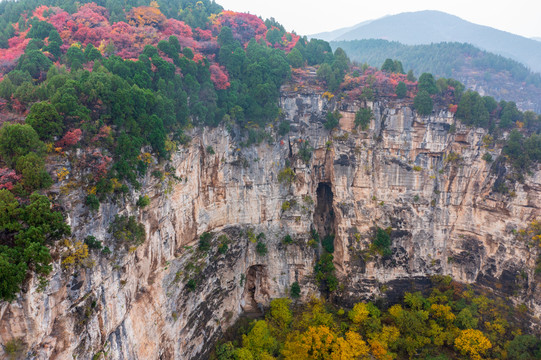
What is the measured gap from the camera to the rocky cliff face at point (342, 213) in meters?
23.2

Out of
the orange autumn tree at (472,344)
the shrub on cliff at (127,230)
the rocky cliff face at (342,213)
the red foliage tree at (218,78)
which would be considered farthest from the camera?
the red foliage tree at (218,78)

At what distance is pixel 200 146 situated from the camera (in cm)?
2394

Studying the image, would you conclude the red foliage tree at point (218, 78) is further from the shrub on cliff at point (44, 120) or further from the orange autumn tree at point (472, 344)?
the orange autumn tree at point (472, 344)

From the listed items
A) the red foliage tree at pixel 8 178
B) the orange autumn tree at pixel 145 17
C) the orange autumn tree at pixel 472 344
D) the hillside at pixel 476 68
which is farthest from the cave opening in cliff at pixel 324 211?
the hillside at pixel 476 68

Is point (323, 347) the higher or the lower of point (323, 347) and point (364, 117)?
the lower

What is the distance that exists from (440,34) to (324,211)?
92.1m

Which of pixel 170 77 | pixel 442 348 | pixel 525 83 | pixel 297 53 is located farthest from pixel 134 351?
pixel 525 83

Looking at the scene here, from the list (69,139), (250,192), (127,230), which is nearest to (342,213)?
(250,192)

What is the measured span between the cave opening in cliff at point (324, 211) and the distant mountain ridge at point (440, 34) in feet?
260

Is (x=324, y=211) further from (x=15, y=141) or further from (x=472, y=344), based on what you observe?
(x=15, y=141)

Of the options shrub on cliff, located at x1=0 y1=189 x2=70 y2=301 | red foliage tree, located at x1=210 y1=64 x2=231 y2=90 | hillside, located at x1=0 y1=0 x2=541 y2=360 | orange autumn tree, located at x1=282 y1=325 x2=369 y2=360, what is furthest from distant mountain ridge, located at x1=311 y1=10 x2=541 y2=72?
shrub on cliff, located at x1=0 y1=189 x2=70 y2=301

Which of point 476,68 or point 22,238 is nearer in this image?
point 22,238

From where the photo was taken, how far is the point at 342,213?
30562 millimetres

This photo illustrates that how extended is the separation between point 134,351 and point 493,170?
105 ft
